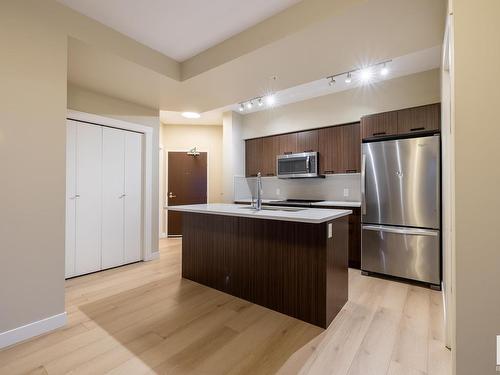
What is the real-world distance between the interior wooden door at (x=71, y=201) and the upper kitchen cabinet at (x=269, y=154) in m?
3.06

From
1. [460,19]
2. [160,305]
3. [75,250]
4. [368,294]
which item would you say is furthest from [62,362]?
[460,19]

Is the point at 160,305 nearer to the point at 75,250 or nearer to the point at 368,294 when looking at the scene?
the point at 75,250

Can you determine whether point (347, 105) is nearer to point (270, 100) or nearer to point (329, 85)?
point (329, 85)

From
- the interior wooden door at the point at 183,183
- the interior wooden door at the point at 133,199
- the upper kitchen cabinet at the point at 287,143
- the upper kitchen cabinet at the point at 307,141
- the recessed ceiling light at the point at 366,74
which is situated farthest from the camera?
the interior wooden door at the point at 183,183

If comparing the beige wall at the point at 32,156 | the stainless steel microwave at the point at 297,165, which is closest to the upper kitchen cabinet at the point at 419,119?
the stainless steel microwave at the point at 297,165

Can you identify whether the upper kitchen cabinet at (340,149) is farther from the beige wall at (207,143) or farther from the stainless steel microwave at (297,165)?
the beige wall at (207,143)

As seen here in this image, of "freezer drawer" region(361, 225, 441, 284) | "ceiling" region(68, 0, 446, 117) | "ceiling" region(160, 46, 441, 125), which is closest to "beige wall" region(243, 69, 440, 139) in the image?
"ceiling" region(160, 46, 441, 125)

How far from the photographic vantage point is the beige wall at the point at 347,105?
3215mm

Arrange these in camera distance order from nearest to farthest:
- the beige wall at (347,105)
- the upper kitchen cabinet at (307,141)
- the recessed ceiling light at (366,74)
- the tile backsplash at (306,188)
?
the recessed ceiling light at (366,74) → the beige wall at (347,105) → the tile backsplash at (306,188) → the upper kitchen cabinet at (307,141)

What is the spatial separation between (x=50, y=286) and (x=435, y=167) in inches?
155

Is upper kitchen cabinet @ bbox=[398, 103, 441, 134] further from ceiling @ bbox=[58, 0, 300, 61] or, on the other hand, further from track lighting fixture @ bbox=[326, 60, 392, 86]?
ceiling @ bbox=[58, 0, 300, 61]

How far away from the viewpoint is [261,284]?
2.39 metres

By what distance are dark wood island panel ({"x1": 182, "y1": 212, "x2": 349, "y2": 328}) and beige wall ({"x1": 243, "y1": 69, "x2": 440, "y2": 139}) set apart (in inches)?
82.8

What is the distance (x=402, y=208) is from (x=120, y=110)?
158 inches
